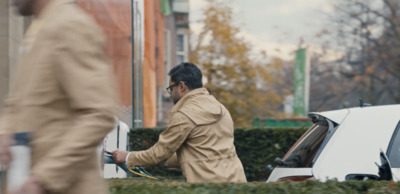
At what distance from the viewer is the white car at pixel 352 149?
5844 millimetres

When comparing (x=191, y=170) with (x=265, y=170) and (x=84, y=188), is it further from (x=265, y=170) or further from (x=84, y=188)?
(x=265, y=170)

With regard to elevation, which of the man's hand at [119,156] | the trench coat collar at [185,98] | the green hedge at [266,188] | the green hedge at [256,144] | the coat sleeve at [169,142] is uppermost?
the trench coat collar at [185,98]

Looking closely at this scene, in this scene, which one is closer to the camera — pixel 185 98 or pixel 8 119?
pixel 8 119

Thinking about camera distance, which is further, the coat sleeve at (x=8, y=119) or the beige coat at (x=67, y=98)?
the coat sleeve at (x=8, y=119)

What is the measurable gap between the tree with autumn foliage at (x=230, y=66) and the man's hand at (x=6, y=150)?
89.8 ft

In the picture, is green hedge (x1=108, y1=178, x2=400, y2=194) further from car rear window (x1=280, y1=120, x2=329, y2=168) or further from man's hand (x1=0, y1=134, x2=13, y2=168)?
man's hand (x1=0, y1=134, x2=13, y2=168)

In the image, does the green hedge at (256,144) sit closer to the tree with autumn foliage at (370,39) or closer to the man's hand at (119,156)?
the man's hand at (119,156)

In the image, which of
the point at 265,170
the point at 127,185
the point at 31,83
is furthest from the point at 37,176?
the point at 265,170

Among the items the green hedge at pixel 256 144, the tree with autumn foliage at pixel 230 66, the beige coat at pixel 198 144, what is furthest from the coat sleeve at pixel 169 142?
the tree with autumn foliage at pixel 230 66

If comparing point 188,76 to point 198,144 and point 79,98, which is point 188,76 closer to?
point 198,144

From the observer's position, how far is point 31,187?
231 cm

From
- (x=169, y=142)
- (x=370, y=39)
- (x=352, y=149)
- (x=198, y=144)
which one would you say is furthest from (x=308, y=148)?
(x=370, y=39)

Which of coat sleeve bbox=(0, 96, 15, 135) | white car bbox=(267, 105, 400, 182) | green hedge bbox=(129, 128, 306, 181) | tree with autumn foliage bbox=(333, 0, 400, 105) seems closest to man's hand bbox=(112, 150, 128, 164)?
white car bbox=(267, 105, 400, 182)

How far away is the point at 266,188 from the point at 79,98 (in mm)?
2777
